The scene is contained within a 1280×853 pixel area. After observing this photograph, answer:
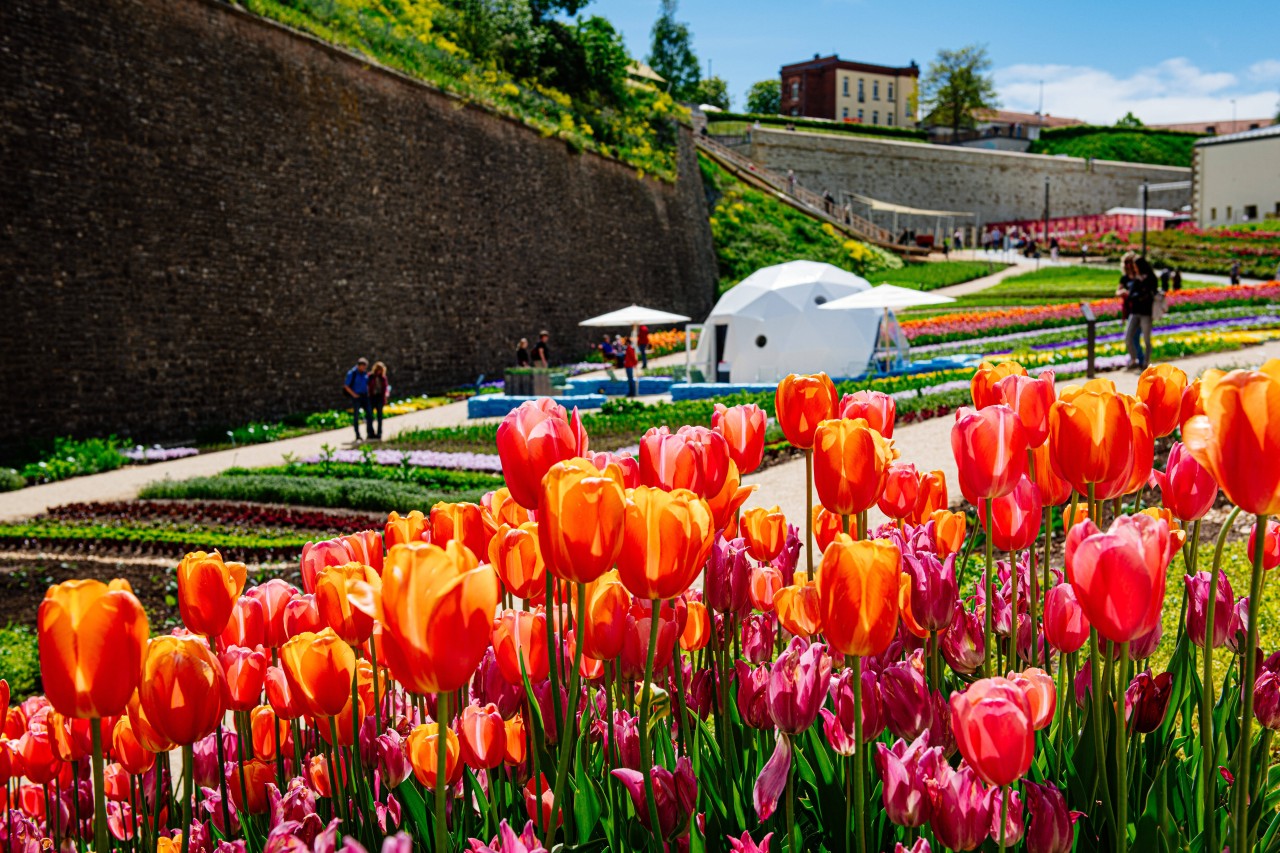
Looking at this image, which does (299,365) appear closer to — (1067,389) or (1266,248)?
(1067,389)

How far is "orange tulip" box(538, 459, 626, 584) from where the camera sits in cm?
126

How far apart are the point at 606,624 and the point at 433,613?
0.48 m

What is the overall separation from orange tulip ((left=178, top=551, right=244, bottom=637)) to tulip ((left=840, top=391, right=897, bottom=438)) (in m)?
1.07

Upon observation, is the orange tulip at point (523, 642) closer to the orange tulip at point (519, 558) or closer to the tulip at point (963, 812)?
the orange tulip at point (519, 558)

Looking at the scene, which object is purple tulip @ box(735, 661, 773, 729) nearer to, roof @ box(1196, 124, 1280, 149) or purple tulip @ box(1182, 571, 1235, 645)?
purple tulip @ box(1182, 571, 1235, 645)

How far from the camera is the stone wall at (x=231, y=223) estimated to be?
13906mm

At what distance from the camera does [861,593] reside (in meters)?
1.32

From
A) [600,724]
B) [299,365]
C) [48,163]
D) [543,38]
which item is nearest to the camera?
[600,724]

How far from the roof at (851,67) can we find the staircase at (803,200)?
3833cm

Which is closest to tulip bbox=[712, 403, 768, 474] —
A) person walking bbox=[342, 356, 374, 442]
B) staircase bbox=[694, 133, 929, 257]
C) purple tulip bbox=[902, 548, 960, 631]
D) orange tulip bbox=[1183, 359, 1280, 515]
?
purple tulip bbox=[902, 548, 960, 631]

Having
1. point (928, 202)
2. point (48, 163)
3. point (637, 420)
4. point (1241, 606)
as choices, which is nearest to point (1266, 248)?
point (928, 202)

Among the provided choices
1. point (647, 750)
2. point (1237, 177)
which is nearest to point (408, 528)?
point (647, 750)

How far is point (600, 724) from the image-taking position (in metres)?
1.74

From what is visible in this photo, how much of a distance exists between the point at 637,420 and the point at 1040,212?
51.8 meters
